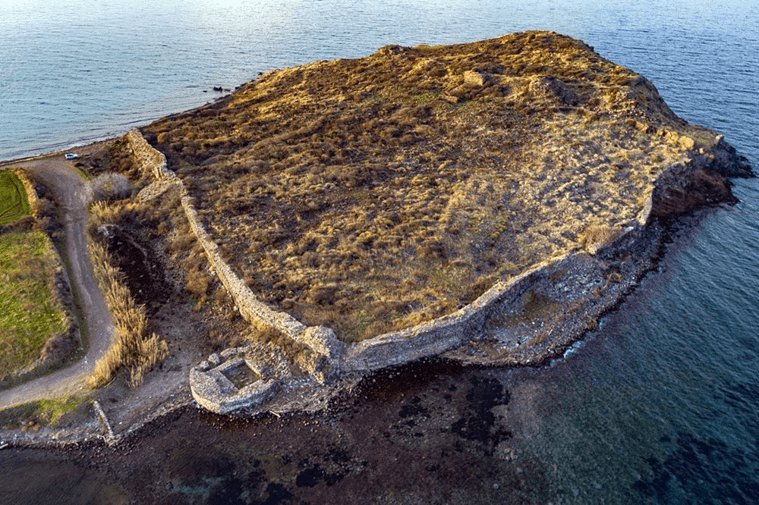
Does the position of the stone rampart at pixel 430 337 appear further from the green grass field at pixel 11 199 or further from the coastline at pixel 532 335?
the green grass field at pixel 11 199

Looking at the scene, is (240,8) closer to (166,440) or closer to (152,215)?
(152,215)

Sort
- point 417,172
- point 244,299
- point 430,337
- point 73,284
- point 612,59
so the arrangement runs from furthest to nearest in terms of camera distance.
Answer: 1. point 612,59
2. point 417,172
3. point 73,284
4. point 244,299
5. point 430,337

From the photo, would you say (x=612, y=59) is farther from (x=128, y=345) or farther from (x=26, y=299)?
(x=26, y=299)

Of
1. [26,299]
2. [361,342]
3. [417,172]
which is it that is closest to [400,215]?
[417,172]

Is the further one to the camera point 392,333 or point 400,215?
point 400,215

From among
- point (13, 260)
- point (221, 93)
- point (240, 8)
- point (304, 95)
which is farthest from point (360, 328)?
point (240, 8)

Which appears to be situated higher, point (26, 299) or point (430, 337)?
point (26, 299)
